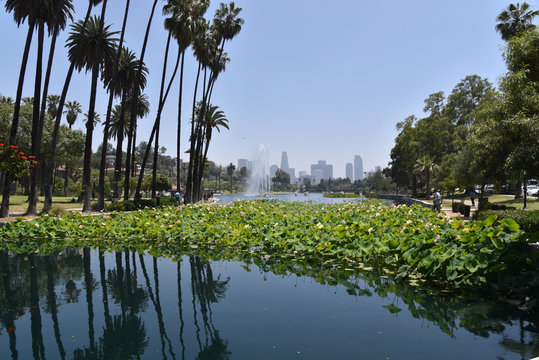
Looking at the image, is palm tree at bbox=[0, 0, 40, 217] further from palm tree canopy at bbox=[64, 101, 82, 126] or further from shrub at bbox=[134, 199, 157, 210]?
palm tree canopy at bbox=[64, 101, 82, 126]

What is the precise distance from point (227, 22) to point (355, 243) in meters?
35.2

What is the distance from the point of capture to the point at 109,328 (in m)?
5.85

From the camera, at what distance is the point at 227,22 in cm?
3909

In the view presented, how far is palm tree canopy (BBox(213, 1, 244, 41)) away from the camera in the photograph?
3894cm

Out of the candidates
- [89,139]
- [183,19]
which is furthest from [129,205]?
[183,19]

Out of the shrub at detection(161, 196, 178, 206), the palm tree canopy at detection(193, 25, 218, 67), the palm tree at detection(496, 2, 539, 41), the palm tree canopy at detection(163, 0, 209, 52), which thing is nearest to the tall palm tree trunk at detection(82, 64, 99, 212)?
the shrub at detection(161, 196, 178, 206)

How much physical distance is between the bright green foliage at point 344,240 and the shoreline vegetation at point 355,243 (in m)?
0.02

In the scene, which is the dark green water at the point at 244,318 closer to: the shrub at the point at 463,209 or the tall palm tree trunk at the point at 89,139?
the tall palm tree trunk at the point at 89,139

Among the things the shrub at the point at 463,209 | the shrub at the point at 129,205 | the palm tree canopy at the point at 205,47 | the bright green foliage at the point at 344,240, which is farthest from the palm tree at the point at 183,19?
the shrub at the point at 463,209

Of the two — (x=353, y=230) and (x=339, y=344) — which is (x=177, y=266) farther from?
(x=339, y=344)

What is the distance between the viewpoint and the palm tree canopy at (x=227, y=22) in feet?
128

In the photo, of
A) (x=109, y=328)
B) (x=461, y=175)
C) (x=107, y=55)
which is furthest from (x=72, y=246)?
(x=461, y=175)

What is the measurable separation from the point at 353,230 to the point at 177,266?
5.33 metres

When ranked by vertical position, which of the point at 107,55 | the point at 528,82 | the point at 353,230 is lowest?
the point at 353,230
